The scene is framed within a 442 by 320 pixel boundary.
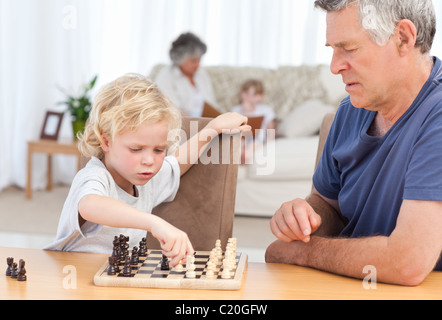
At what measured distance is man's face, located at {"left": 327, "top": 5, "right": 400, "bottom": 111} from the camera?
1343 mm

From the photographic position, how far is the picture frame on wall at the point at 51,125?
17.5 feet

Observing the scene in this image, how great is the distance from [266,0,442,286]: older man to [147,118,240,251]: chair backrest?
0.29 metres

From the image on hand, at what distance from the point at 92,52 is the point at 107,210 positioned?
485 centimetres

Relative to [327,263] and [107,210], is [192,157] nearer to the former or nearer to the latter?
[107,210]

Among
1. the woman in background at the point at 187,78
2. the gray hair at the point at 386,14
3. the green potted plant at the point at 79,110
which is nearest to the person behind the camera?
the gray hair at the point at 386,14

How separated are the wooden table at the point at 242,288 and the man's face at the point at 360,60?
43 cm

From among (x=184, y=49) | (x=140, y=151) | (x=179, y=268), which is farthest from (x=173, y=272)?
(x=184, y=49)

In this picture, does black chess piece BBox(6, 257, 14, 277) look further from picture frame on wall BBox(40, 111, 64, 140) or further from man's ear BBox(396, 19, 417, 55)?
picture frame on wall BBox(40, 111, 64, 140)

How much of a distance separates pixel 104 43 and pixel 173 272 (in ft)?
16.6

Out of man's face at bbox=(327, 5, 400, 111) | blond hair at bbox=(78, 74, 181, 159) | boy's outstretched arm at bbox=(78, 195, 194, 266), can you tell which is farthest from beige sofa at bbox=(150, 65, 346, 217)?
boy's outstretched arm at bbox=(78, 195, 194, 266)

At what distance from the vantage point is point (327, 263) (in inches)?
48.8

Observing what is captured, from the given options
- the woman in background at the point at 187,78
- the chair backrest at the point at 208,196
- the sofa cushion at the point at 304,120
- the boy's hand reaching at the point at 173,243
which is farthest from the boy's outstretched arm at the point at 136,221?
the woman in background at the point at 187,78

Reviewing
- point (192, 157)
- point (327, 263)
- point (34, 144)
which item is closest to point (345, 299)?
point (327, 263)

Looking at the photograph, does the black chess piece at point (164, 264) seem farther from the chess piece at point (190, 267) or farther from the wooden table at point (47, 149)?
the wooden table at point (47, 149)
